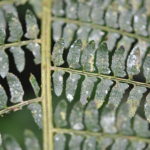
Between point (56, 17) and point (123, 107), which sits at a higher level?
point (56, 17)

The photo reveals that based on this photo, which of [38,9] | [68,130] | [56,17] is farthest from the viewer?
[38,9]

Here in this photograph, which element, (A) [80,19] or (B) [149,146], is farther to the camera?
(A) [80,19]

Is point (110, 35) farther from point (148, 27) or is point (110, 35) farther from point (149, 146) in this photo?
point (149, 146)

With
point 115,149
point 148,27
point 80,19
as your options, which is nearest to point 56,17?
point 80,19

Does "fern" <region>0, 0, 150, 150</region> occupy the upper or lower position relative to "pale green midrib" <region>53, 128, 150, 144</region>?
upper

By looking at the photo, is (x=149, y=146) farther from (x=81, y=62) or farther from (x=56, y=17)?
(x=56, y=17)

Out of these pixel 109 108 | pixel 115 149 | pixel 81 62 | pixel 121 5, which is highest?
pixel 121 5

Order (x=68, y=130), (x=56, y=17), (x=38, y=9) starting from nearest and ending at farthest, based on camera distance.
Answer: (x=68, y=130) → (x=56, y=17) → (x=38, y=9)

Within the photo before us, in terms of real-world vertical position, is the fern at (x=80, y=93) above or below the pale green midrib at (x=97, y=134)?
above

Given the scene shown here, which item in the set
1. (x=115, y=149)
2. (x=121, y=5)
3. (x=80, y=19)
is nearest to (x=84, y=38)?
(x=80, y=19)
